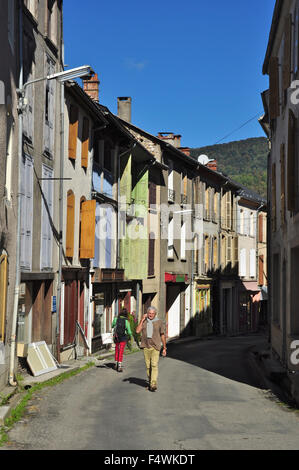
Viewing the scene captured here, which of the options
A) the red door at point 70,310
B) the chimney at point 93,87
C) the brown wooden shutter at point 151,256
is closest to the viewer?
the red door at point 70,310

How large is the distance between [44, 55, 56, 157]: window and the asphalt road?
18.7 feet

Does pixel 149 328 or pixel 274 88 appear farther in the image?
pixel 274 88

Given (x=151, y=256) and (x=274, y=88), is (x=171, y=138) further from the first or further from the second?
(x=274, y=88)

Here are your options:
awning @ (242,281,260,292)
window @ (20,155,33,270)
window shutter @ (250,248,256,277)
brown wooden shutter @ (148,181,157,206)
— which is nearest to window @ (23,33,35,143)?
window @ (20,155,33,270)

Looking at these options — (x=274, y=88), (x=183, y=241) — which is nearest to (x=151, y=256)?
(x=183, y=241)

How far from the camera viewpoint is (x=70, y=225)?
18.7 metres

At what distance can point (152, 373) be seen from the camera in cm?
1255

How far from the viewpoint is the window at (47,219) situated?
16.0 meters

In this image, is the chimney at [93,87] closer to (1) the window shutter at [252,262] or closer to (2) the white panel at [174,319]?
(2) the white panel at [174,319]

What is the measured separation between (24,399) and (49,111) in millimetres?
7860

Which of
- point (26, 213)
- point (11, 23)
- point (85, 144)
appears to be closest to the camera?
point (11, 23)

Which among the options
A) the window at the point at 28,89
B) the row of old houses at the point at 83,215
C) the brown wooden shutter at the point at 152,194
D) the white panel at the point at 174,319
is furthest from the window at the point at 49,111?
the white panel at the point at 174,319

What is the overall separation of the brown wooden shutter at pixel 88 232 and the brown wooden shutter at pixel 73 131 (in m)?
1.64
